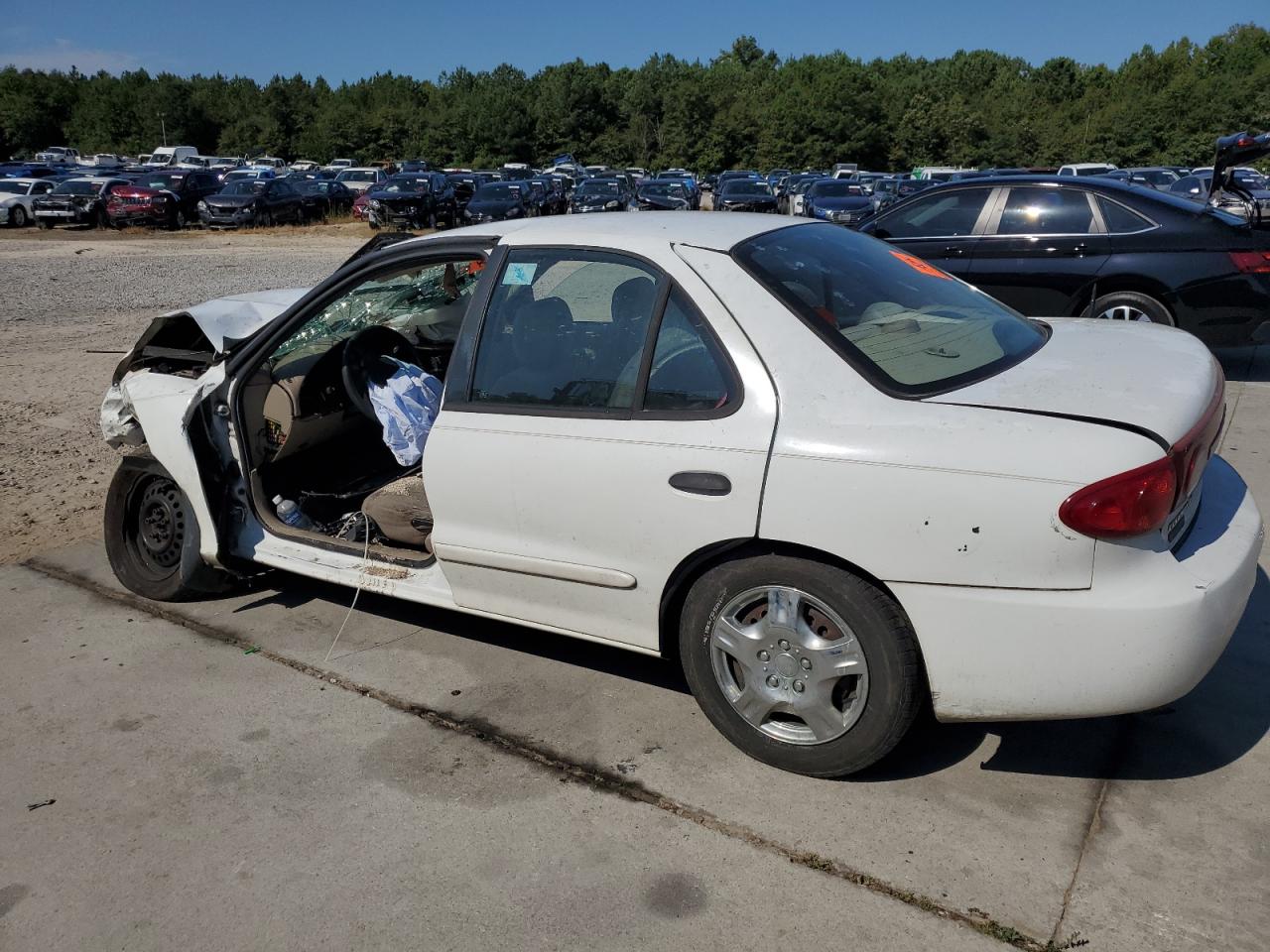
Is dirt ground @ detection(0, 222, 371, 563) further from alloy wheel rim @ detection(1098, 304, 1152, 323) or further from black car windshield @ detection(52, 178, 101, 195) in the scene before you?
alloy wheel rim @ detection(1098, 304, 1152, 323)

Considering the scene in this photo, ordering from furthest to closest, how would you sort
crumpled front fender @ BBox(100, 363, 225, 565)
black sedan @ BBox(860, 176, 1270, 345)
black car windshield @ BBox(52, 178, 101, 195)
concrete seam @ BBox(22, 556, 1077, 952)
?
black car windshield @ BBox(52, 178, 101, 195) → black sedan @ BBox(860, 176, 1270, 345) → crumpled front fender @ BBox(100, 363, 225, 565) → concrete seam @ BBox(22, 556, 1077, 952)

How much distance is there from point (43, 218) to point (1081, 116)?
69675mm

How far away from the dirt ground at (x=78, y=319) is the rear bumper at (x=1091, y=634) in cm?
477

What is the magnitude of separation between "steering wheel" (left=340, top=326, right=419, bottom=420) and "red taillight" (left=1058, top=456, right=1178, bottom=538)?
289 centimetres

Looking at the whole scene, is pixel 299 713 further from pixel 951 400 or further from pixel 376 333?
pixel 951 400

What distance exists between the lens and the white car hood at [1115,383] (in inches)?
112

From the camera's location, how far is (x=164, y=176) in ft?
111

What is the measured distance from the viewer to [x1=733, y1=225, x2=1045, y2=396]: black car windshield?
3117 millimetres

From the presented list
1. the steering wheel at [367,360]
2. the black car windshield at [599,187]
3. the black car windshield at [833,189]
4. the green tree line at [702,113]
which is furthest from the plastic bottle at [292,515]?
the green tree line at [702,113]

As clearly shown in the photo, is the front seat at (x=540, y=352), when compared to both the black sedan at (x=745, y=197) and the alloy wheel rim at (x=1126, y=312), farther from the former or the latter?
the black sedan at (x=745, y=197)

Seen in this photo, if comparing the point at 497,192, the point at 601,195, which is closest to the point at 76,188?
the point at 497,192

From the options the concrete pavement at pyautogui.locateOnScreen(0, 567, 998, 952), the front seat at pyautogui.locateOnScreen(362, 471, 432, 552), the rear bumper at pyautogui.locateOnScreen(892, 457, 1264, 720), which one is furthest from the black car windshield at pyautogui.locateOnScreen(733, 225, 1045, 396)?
the front seat at pyautogui.locateOnScreen(362, 471, 432, 552)

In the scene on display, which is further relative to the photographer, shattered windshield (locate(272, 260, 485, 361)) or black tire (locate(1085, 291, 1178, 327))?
black tire (locate(1085, 291, 1178, 327))

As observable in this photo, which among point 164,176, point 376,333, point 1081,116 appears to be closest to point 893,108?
point 1081,116
